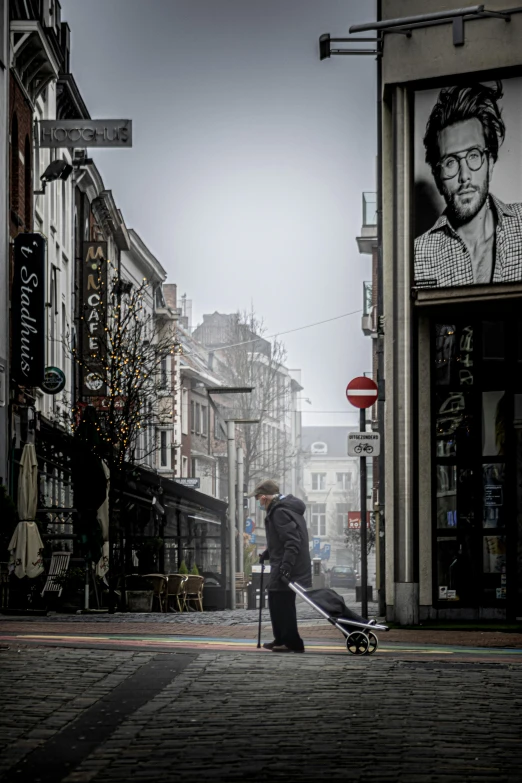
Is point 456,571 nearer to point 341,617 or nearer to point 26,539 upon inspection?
point 341,617

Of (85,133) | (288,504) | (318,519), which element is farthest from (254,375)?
(318,519)

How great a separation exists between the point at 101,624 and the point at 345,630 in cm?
669

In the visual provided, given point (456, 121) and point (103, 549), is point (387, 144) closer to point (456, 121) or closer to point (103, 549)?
point (456, 121)

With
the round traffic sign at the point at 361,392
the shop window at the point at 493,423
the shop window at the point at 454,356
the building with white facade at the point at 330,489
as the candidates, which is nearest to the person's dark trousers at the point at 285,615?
the shop window at the point at 493,423

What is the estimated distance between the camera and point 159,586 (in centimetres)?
2811

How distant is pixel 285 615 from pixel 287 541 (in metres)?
0.74

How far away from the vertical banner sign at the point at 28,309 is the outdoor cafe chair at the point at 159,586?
14.8ft

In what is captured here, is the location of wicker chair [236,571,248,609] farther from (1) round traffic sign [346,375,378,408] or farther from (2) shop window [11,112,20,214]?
(1) round traffic sign [346,375,378,408]

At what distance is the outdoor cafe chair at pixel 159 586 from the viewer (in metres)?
28.0

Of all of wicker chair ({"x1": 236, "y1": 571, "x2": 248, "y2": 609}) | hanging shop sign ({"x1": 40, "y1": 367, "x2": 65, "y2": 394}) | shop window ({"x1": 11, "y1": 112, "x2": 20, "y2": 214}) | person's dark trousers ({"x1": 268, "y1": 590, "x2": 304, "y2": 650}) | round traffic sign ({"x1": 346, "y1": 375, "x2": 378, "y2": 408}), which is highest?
shop window ({"x1": 11, "y1": 112, "x2": 20, "y2": 214})

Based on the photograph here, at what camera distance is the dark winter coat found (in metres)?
13.5

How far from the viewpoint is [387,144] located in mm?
19391

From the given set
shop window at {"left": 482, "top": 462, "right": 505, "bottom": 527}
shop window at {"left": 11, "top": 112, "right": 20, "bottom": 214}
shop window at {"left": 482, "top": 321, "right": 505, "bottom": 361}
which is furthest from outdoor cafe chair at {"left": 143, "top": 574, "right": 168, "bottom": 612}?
shop window at {"left": 482, "top": 321, "right": 505, "bottom": 361}

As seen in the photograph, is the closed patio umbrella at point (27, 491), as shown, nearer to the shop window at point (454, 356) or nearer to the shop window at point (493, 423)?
the shop window at point (454, 356)
